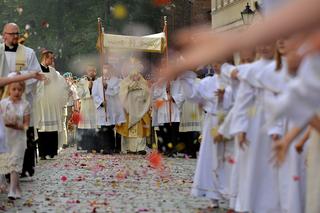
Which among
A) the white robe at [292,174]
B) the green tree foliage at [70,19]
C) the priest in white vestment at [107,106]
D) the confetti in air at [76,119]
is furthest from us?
the green tree foliage at [70,19]

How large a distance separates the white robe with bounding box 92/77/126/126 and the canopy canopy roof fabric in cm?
114

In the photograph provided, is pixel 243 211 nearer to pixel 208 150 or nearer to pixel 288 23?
pixel 208 150

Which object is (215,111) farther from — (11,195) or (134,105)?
(134,105)

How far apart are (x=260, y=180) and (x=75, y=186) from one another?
4985 millimetres

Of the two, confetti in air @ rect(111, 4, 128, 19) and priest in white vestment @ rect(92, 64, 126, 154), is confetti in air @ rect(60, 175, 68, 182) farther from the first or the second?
confetti in air @ rect(111, 4, 128, 19)

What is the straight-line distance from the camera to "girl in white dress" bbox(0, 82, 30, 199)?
9.52 m

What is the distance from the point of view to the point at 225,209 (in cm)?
864

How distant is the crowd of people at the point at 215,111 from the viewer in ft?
7.04

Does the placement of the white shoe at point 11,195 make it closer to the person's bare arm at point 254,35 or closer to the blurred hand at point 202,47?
the blurred hand at point 202,47

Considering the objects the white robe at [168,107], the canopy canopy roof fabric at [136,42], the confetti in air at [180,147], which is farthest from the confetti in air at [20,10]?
the confetti in air at [180,147]

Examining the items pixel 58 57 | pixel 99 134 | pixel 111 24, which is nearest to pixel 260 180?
pixel 99 134

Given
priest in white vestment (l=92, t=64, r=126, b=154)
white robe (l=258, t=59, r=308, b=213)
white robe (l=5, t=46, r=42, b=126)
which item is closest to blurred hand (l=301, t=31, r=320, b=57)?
white robe (l=258, t=59, r=308, b=213)

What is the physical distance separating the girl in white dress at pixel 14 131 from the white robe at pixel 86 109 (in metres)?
11.6

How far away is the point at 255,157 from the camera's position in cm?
698
